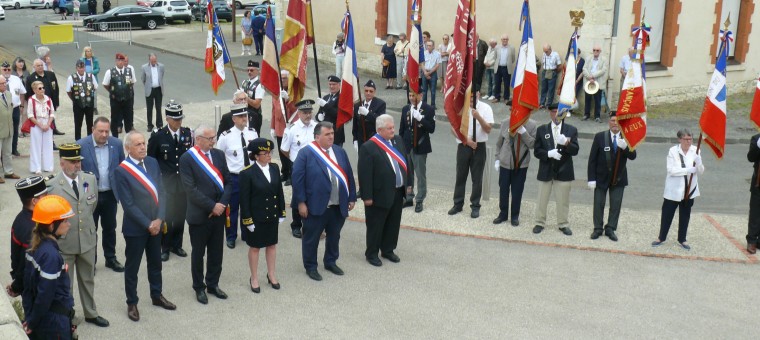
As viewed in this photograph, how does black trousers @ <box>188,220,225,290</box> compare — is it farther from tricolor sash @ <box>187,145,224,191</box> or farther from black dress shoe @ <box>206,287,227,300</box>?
tricolor sash @ <box>187,145,224,191</box>

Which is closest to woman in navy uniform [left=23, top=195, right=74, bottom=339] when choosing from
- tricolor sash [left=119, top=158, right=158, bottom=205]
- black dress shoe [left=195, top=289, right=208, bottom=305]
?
tricolor sash [left=119, top=158, right=158, bottom=205]

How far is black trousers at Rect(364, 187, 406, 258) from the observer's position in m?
10.0

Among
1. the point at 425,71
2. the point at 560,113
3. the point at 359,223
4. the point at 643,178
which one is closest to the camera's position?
the point at 560,113

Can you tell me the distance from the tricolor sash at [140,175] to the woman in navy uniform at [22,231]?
3.36 ft

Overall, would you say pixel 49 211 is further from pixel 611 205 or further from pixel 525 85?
pixel 611 205

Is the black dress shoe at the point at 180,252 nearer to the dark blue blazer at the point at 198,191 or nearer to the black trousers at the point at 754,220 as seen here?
the dark blue blazer at the point at 198,191

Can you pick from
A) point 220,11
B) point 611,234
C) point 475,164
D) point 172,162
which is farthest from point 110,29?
point 611,234

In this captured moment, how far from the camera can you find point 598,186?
11086 mm

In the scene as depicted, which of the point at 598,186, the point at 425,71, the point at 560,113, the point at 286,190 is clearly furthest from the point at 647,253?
the point at 425,71

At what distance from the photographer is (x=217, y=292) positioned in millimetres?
8945

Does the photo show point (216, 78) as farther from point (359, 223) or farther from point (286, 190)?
point (359, 223)

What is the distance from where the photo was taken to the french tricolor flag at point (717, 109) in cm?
1074

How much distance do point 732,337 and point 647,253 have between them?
2.39 m

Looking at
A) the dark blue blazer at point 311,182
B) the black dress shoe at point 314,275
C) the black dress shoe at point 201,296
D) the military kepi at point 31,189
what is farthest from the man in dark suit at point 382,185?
the military kepi at point 31,189
